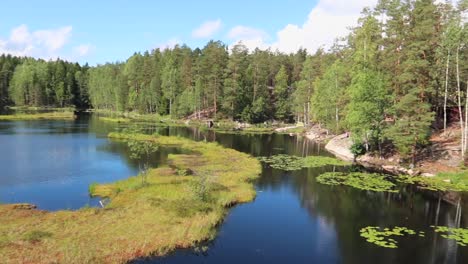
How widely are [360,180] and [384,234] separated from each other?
59.9ft

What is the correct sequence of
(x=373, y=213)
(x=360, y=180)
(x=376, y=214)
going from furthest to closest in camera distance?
(x=360, y=180) → (x=373, y=213) → (x=376, y=214)

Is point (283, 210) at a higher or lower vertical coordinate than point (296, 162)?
lower

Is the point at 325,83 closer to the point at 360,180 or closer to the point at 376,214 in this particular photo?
the point at 360,180

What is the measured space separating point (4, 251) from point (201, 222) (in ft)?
43.2

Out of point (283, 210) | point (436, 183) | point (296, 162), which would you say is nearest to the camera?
point (283, 210)

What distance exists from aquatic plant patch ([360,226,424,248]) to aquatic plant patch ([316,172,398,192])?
1236cm

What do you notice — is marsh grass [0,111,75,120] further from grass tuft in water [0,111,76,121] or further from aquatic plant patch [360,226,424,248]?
aquatic plant patch [360,226,424,248]

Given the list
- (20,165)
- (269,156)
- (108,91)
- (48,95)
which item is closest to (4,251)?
(20,165)

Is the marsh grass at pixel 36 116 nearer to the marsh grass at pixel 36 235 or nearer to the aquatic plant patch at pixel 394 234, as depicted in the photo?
the marsh grass at pixel 36 235

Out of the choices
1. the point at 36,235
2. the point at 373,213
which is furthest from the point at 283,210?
the point at 36,235

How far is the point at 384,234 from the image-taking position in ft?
98.2

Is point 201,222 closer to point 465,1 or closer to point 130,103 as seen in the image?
point 465,1

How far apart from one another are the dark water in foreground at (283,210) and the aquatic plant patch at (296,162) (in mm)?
2726

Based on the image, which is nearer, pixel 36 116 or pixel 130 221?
pixel 130 221
